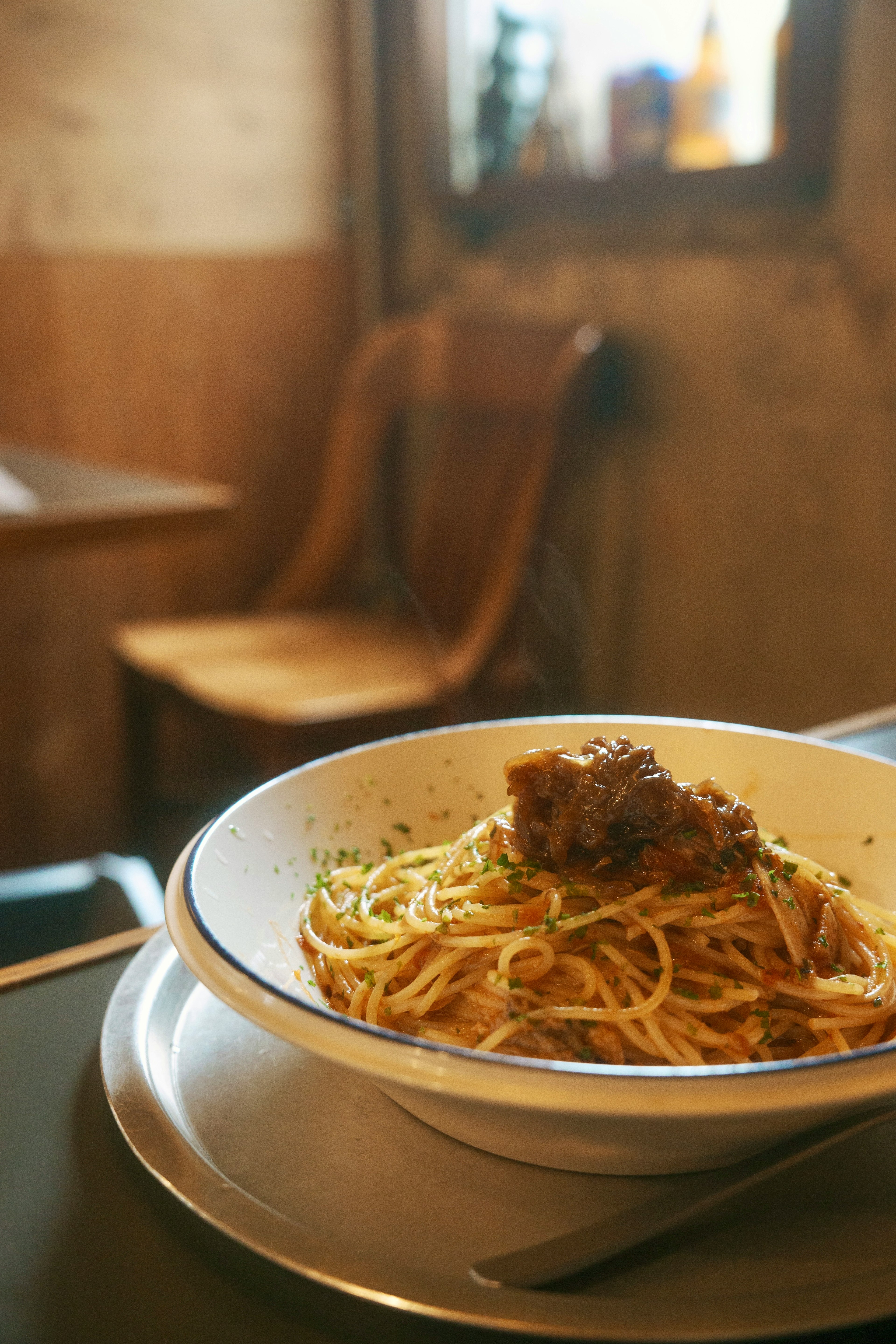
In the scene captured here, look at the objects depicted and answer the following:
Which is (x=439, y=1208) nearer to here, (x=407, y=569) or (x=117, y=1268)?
(x=117, y=1268)

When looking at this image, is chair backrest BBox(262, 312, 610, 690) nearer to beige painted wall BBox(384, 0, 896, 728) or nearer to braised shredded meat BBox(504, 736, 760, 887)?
beige painted wall BBox(384, 0, 896, 728)

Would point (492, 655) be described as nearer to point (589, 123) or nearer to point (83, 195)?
point (589, 123)

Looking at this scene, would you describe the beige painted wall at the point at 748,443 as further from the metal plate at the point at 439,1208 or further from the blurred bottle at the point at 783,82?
the metal plate at the point at 439,1208

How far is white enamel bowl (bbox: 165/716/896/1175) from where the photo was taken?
46 cm

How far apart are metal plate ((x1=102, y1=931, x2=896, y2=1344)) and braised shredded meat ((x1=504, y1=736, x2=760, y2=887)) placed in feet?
0.54

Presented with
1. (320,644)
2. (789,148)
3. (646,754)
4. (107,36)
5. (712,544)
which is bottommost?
(320,644)

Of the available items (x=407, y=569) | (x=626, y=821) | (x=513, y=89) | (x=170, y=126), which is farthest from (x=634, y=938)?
(x=170, y=126)

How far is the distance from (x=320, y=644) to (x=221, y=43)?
1.50 m

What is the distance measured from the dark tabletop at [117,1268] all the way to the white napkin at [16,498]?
1.25 meters

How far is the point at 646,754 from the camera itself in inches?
27.4

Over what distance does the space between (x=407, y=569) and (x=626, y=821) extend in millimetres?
2246

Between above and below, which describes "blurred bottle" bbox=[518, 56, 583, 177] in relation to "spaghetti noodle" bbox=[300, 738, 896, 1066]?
above

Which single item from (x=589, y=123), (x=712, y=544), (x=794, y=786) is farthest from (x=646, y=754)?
(x=589, y=123)

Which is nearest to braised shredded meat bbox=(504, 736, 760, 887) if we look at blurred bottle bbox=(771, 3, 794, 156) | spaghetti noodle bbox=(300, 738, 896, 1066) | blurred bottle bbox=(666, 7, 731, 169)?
spaghetti noodle bbox=(300, 738, 896, 1066)
